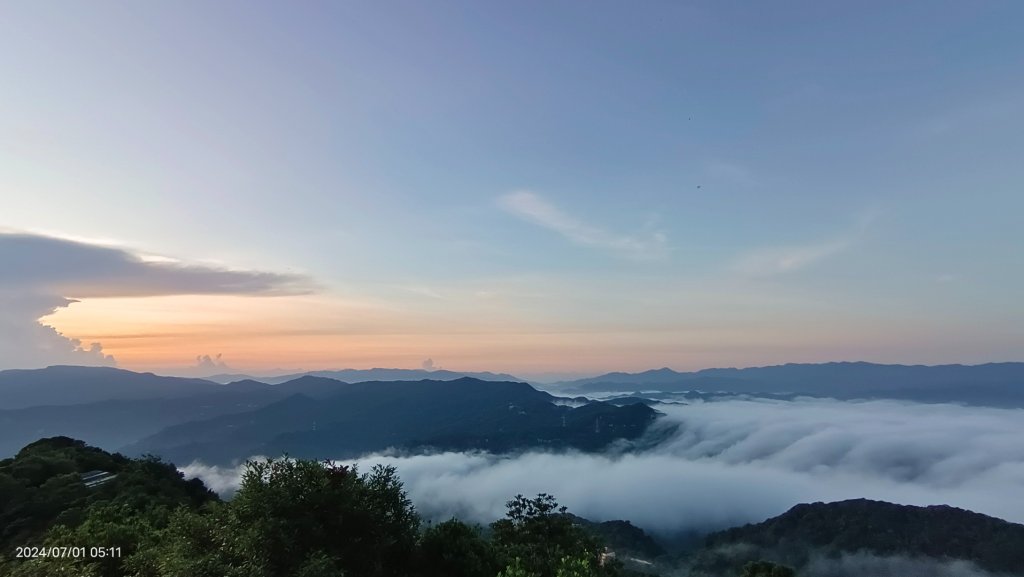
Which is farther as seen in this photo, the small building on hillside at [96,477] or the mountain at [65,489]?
the small building on hillside at [96,477]

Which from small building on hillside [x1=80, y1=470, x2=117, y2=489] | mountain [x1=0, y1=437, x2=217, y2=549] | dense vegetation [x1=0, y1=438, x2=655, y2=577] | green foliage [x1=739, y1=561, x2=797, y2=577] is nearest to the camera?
dense vegetation [x1=0, y1=438, x2=655, y2=577]

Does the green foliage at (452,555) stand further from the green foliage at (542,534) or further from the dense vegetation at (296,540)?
the green foliage at (542,534)

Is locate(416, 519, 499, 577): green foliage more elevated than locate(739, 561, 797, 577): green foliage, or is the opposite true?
locate(416, 519, 499, 577): green foliage

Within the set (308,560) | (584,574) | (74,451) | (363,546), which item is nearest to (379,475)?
(363,546)

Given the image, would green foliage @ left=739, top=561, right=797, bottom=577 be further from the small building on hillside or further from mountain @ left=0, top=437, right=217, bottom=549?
the small building on hillside

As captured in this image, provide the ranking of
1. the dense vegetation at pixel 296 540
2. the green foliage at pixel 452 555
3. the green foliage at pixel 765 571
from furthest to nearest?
1. the green foliage at pixel 765 571
2. the green foliage at pixel 452 555
3. the dense vegetation at pixel 296 540

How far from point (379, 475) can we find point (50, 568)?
16162 mm

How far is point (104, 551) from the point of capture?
30609 millimetres

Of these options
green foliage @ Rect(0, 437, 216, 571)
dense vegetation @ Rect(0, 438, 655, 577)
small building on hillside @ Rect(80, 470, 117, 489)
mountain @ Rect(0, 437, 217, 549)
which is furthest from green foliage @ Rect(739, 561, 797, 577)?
small building on hillside @ Rect(80, 470, 117, 489)

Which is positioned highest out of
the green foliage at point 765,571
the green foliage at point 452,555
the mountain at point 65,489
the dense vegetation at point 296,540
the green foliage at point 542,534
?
the dense vegetation at point 296,540

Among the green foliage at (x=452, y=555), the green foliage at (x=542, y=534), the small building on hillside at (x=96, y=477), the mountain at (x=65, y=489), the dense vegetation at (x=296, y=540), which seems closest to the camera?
the dense vegetation at (x=296, y=540)

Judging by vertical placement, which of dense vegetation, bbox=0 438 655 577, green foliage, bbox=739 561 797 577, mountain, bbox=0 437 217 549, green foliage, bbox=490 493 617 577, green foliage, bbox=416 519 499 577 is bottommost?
green foliage, bbox=739 561 797 577

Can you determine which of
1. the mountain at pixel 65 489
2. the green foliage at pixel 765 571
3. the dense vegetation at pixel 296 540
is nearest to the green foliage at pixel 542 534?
the dense vegetation at pixel 296 540

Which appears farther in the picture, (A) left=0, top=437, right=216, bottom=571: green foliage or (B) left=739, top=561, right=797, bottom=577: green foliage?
(B) left=739, top=561, right=797, bottom=577: green foliage
